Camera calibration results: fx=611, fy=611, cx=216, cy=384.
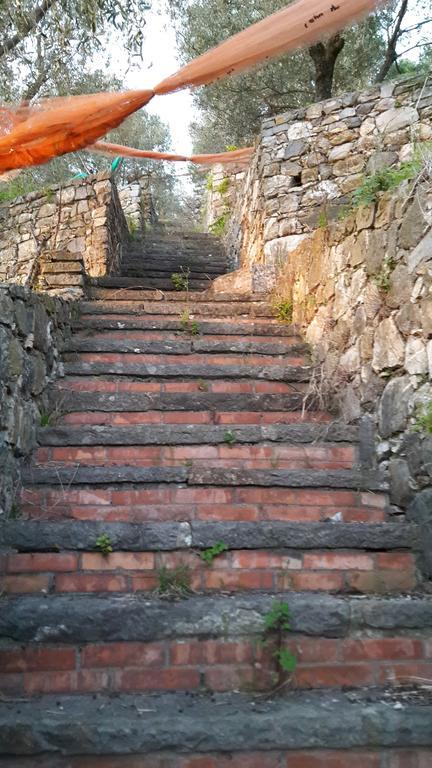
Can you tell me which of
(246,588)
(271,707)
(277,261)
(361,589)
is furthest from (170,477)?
(277,261)

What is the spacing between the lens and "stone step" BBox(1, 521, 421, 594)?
2.33 meters

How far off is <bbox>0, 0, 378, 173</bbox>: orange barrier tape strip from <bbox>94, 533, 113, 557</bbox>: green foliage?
3225 mm

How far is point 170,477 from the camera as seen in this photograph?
2801mm

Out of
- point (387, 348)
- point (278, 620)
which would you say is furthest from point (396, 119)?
point (278, 620)

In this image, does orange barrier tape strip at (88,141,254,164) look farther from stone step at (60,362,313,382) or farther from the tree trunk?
stone step at (60,362,313,382)

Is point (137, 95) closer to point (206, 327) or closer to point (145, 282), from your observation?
point (206, 327)

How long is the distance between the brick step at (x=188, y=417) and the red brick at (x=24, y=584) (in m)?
1.12

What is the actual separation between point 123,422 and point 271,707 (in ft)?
5.87

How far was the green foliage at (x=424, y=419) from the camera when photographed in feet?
7.91

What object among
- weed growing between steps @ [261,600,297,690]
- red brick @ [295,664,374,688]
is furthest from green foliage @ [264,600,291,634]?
red brick @ [295,664,374,688]

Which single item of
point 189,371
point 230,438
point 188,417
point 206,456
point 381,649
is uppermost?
Answer: point 189,371

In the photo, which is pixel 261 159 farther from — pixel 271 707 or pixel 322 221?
pixel 271 707

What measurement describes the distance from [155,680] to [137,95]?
12.6ft

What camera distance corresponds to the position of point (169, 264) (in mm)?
8047
